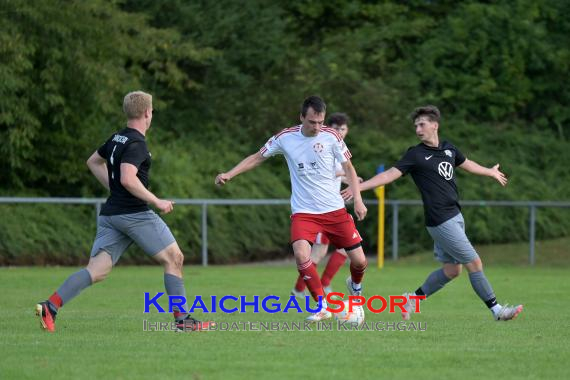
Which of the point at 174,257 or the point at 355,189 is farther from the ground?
the point at 355,189

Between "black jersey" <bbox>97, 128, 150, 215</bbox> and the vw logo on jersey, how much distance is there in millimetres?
3096

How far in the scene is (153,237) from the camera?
981cm

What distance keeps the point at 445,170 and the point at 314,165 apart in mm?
1387

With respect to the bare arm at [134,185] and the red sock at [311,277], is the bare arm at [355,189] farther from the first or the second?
the bare arm at [134,185]

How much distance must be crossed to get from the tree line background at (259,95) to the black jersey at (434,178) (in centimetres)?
1207

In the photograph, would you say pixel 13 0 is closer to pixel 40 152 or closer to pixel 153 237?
pixel 40 152

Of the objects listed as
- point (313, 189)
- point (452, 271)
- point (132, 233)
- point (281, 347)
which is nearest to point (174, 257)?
point (132, 233)

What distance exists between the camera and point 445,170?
37.2ft

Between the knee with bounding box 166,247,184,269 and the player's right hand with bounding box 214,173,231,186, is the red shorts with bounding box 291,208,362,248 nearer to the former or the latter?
the player's right hand with bounding box 214,173,231,186

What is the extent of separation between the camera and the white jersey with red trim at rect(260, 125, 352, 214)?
1093 centimetres

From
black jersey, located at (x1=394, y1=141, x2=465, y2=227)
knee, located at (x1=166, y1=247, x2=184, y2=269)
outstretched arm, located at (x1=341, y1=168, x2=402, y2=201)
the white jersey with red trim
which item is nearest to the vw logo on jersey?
black jersey, located at (x1=394, y1=141, x2=465, y2=227)

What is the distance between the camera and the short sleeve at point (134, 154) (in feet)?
31.4

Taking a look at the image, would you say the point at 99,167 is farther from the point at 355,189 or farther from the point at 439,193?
the point at 439,193

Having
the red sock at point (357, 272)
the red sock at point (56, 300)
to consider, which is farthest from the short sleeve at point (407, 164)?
the red sock at point (56, 300)
